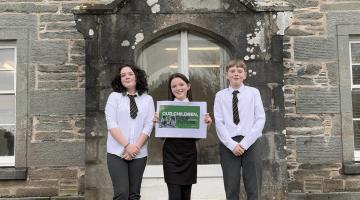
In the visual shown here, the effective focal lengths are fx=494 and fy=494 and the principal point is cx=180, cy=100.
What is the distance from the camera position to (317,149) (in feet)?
24.3

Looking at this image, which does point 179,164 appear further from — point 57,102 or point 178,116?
point 57,102

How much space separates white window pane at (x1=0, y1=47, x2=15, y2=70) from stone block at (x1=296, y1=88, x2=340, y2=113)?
441cm

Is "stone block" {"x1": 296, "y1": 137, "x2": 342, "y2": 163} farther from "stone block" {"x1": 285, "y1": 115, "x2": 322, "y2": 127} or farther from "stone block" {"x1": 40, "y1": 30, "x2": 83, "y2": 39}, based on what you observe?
"stone block" {"x1": 40, "y1": 30, "x2": 83, "y2": 39}

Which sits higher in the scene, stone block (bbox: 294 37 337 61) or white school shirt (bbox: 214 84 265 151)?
stone block (bbox: 294 37 337 61)

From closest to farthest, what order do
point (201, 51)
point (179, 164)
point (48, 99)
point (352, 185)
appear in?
point (179, 164) → point (201, 51) → point (352, 185) → point (48, 99)

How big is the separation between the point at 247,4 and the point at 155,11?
118cm

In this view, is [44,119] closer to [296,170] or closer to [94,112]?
[94,112]

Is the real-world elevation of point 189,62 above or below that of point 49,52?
below

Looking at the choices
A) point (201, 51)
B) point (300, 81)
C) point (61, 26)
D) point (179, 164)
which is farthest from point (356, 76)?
point (61, 26)

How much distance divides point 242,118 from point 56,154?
358cm

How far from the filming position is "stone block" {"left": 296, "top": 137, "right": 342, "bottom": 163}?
24.2ft

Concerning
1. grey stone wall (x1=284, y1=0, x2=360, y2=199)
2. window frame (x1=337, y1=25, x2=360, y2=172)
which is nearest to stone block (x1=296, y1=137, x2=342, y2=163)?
grey stone wall (x1=284, y1=0, x2=360, y2=199)

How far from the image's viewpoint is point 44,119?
24.3 ft

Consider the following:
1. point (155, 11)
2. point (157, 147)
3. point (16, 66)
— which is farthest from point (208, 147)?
point (16, 66)
